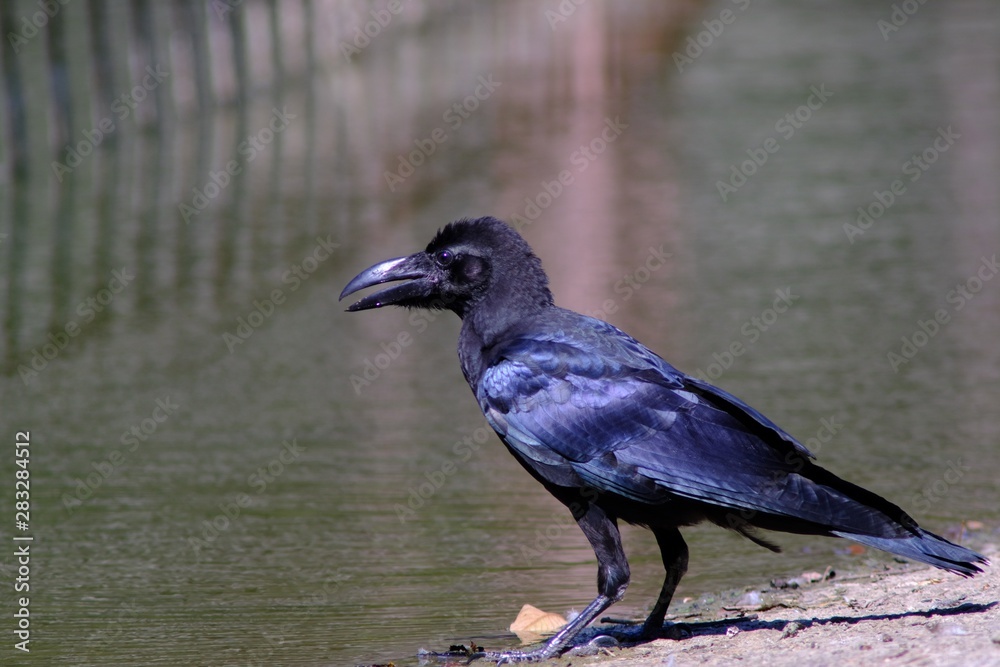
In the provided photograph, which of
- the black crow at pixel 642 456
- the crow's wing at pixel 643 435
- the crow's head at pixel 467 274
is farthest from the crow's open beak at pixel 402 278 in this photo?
the crow's wing at pixel 643 435

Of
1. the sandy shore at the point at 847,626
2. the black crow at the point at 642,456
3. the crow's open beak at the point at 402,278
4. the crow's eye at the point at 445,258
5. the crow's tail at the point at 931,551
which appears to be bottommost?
the sandy shore at the point at 847,626

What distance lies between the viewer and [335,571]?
590 cm

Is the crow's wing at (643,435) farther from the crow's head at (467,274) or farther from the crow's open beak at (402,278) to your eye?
the crow's open beak at (402,278)

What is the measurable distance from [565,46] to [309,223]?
555 inches

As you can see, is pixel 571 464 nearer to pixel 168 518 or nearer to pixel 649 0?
pixel 168 518

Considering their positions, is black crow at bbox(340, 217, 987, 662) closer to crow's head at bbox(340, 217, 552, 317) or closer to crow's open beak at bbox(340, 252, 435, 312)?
crow's head at bbox(340, 217, 552, 317)

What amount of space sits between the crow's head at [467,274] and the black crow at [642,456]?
0.49 feet

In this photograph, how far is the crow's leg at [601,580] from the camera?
496 cm

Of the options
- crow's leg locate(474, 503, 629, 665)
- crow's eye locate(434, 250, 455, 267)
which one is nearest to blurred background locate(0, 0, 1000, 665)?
crow's leg locate(474, 503, 629, 665)

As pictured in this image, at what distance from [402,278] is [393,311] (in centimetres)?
486

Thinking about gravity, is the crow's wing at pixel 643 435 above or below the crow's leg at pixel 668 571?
above

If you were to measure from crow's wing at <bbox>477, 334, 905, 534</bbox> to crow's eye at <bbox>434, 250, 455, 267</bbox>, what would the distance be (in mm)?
545

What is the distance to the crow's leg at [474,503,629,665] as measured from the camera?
195 inches

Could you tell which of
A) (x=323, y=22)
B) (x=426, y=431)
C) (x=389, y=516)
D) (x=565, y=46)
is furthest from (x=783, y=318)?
(x=565, y=46)
